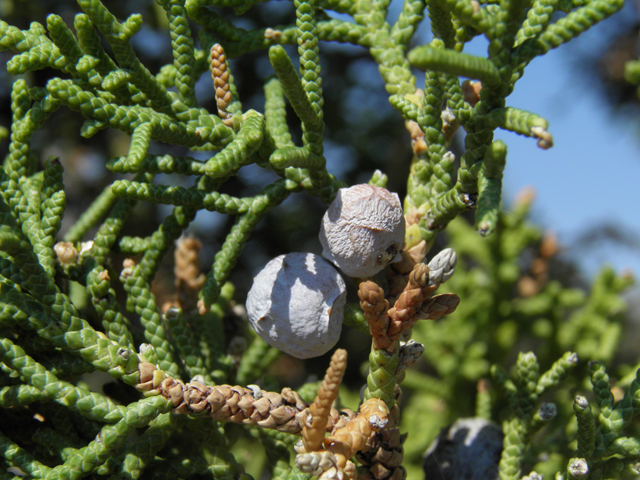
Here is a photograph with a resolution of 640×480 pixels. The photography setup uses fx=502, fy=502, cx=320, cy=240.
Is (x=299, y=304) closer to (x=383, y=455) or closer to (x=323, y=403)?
(x=323, y=403)

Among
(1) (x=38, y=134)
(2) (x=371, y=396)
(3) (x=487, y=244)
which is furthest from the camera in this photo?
(1) (x=38, y=134)

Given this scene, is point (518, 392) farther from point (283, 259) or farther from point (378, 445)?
point (283, 259)

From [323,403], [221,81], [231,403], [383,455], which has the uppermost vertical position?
[221,81]

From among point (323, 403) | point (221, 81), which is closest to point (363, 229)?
point (323, 403)

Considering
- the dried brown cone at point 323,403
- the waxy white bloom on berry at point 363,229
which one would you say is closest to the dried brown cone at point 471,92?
the waxy white bloom on berry at point 363,229

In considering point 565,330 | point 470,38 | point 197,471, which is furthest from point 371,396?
point 565,330

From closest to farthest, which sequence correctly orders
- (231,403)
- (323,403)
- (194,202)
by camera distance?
1. (323,403)
2. (231,403)
3. (194,202)
